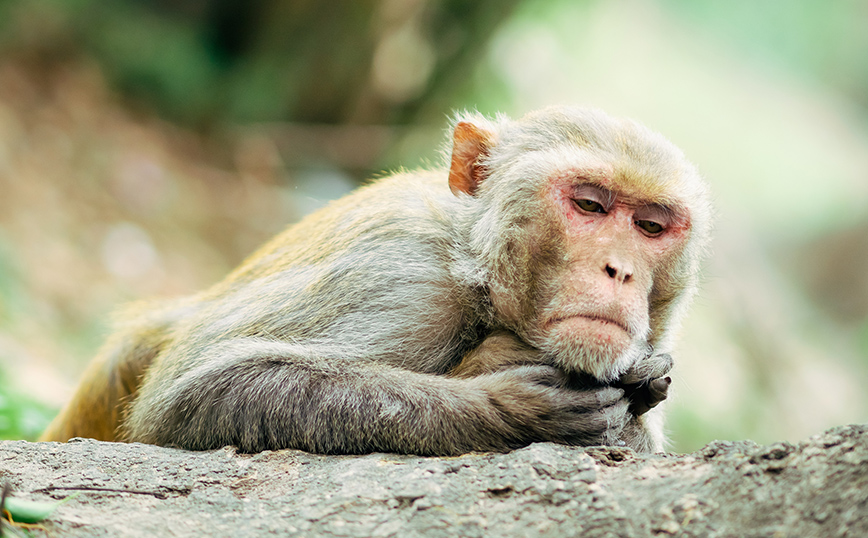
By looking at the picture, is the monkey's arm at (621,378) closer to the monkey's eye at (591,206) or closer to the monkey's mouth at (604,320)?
the monkey's mouth at (604,320)

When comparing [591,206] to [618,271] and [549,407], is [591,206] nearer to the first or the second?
[618,271]

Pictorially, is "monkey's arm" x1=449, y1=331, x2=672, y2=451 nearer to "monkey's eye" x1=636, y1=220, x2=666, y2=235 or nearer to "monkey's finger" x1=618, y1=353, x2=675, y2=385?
"monkey's finger" x1=618, y1=353, x2=675, y2=385

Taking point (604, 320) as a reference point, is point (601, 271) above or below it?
above

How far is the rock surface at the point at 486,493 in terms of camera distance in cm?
290

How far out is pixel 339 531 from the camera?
306cm

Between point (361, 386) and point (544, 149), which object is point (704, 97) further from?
point (361, 386)

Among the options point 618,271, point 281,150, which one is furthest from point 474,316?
point 281,150

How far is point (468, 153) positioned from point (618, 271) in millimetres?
1493

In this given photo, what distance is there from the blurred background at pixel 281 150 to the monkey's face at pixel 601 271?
631 cm

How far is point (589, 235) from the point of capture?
4109mm

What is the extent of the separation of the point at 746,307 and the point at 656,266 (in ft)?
36.3

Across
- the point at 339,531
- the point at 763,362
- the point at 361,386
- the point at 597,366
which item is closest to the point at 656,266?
the point at 597,366

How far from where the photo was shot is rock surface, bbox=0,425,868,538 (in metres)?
2.90

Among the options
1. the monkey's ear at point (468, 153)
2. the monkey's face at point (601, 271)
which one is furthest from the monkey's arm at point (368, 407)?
the monkey's ear at point (468, 153)
